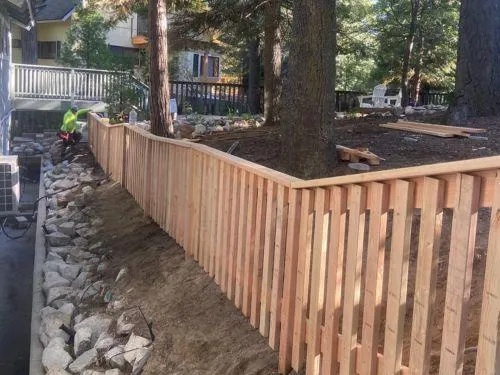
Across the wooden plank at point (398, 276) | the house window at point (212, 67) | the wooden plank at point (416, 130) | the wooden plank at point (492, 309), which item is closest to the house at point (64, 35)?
the house window at point (212, 67)

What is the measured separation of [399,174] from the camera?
3.01 meters

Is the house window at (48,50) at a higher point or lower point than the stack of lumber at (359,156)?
higher

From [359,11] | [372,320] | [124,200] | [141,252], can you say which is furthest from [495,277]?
[359,11]

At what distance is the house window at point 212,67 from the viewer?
41.8m

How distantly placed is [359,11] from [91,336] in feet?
81.2

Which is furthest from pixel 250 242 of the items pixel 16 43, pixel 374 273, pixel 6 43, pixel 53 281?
pixel 16 43

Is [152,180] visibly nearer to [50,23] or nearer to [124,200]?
[124,200]

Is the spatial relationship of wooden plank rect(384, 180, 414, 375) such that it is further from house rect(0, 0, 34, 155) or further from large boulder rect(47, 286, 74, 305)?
house rect(0, 0, 34, 155)

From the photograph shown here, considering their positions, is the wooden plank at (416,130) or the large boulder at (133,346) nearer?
the large boulder at (133,346)

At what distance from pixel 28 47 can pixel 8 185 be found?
1947 cm

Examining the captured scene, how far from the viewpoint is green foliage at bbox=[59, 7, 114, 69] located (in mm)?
27906

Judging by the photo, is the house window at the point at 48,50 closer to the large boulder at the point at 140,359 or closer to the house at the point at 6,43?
the house at the point at 6,43

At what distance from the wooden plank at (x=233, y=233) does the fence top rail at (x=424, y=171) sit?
4.28ft

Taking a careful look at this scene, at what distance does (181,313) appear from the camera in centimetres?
562
